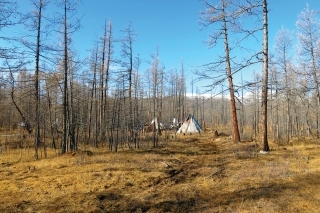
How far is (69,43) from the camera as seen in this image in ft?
54.6

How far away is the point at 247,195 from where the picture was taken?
238 inches

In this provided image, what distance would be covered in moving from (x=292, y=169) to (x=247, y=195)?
315 centimetres

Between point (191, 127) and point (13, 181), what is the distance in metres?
30.5

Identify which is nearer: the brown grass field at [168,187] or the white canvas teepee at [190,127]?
the brown grass field at [168,187]

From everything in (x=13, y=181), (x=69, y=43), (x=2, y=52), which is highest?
(x=69, y=43)

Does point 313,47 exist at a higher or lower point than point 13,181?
higher

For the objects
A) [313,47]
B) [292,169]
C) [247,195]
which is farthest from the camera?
[313,47]

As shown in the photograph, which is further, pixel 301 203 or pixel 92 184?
pixel 92 184

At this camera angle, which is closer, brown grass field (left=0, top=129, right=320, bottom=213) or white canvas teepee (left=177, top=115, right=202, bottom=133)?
brown grass field (left=0, top=129, right=320, bottom=213)

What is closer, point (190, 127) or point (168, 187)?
point (168, 187)

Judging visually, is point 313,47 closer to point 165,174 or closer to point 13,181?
point 165,174

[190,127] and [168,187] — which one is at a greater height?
[190,127]

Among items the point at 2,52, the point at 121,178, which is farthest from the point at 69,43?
the point at 121,178

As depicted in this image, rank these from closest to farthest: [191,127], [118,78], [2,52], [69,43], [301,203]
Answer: [301,203] < [2,52] < [69,43] < [118,78] < [191,127]
